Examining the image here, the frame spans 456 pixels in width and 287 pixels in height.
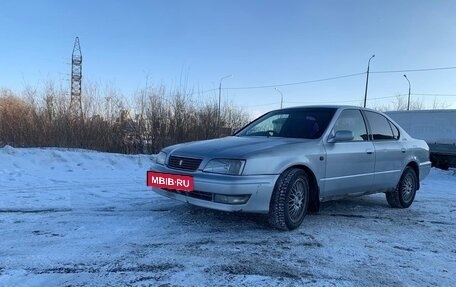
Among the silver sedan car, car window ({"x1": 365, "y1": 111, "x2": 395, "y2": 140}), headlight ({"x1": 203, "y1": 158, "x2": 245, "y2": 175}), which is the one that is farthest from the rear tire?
headlight ({"x1": 203, "y1": 158, "x2": 245, "y2": 175})

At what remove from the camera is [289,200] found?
489 cm

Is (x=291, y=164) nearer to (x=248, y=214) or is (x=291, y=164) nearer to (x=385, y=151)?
(x=248, y=214)

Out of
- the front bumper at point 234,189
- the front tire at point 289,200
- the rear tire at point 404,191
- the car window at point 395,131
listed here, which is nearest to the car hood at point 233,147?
the front bumper at point 234,189

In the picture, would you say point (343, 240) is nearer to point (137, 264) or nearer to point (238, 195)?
point (238, 195)

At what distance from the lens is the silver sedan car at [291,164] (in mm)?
4590

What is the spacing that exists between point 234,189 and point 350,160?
6.68 feet

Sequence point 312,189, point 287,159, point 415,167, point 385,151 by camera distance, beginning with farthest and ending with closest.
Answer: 1. point 415,167
2. point 385,151
3. point 312,189
4. point 287,159

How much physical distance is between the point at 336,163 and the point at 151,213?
2.58 meters

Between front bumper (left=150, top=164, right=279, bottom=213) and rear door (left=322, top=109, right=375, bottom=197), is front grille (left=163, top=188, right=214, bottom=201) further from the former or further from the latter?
rear door (left=322, top=109, right=375, bottom=197)

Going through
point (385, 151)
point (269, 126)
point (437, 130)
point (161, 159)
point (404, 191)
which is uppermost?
point (437, 130)

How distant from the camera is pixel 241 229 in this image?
502 centimetres

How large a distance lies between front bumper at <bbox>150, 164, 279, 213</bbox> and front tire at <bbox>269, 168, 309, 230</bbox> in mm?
115

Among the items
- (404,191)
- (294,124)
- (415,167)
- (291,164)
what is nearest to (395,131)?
(415,167)

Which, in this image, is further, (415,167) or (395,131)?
(415,167)
